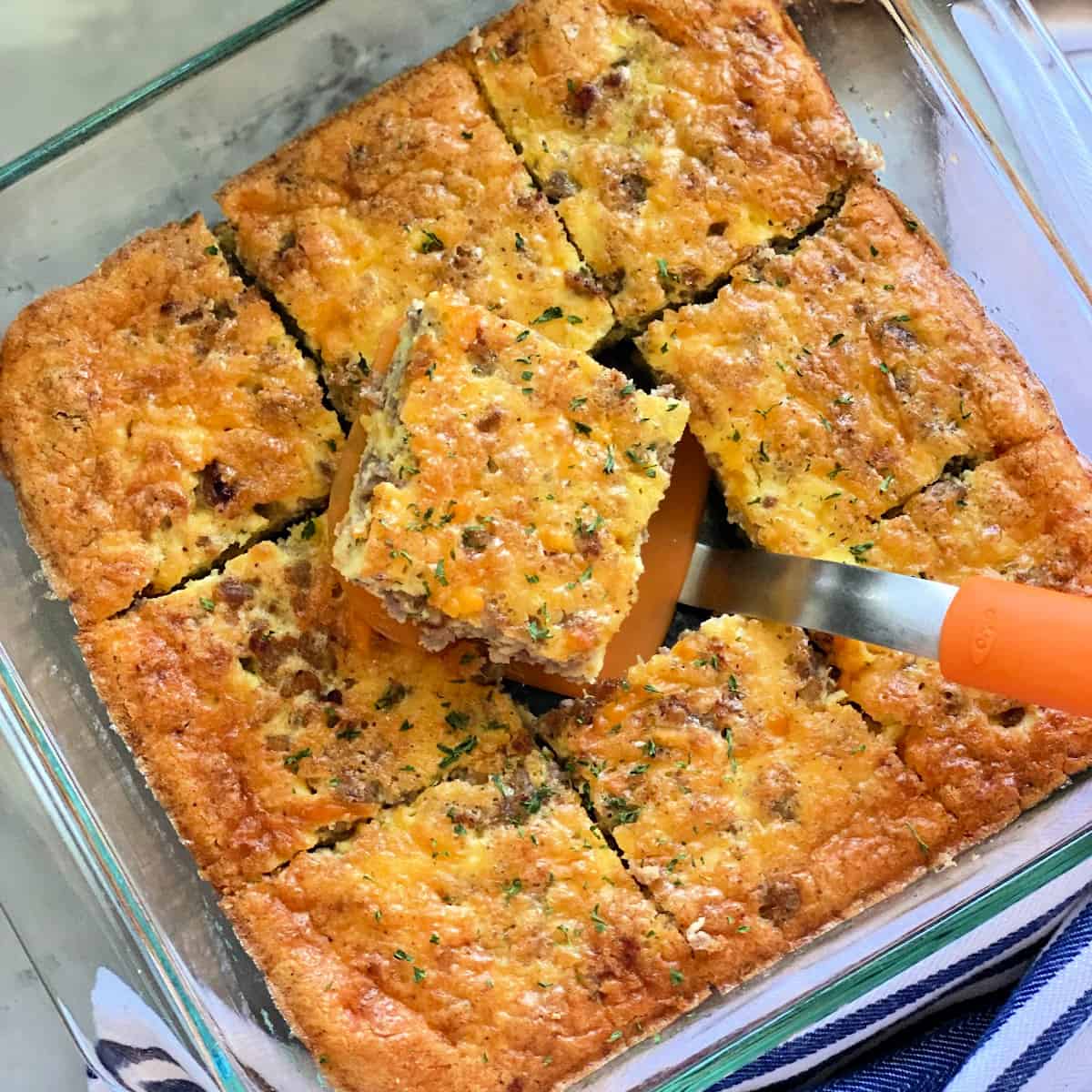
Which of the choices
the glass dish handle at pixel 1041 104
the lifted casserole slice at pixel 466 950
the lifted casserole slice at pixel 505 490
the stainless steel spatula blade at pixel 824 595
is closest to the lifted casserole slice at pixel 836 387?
the stainless steel spatula blade at pixel 824 595

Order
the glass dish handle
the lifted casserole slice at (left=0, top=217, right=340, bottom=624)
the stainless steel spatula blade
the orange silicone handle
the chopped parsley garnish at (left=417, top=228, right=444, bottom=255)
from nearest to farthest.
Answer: the orange silicone handle → the stainless steel spatula blade → the lifted casserole slice at (left=0, top=217, right=340, bottom=624) → the chopped parsley garnish at (left=417, top=228, right=444, bottom=255) → the glass dish handle

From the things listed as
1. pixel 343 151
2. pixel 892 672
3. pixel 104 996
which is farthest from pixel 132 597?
pixel 892 672

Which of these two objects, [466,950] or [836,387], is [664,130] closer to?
[836,387]

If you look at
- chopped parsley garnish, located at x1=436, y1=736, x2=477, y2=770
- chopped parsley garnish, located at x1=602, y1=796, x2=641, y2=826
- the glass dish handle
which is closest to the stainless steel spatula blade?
chopped parsley garnish, located at x1=602, y1=796, x2=641, y2=826

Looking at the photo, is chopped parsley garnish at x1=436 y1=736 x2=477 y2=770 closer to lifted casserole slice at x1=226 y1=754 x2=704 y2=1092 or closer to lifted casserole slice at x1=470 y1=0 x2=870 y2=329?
lifted casserole slice at x1=226 y1=754 x2=704 y2=1092

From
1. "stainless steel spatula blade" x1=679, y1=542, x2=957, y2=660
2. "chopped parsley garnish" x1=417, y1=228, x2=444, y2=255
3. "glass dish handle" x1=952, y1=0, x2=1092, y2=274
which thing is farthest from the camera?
"glass dish handle" x1=952, y1=0, x2=1092, y2=274

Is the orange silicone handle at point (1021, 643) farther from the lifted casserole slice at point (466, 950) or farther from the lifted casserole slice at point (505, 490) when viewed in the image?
the lifted casserole slice at point (466, 950)
